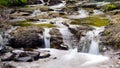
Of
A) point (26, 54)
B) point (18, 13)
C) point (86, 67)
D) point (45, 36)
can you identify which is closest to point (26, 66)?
point (26, 54)

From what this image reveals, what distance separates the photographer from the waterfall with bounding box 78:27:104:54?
2638cm

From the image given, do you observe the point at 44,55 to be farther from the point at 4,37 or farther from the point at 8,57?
the point at 4,37

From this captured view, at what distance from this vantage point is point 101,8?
43688mm

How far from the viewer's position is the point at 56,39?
28094mm

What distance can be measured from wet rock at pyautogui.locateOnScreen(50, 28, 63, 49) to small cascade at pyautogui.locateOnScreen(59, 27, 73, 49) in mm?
425

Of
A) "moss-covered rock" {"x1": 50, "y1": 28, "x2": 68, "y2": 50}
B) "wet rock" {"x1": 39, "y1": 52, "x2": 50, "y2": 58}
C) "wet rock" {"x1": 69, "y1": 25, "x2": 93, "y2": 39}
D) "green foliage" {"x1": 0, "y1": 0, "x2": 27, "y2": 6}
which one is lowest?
"wet rock" {"x1": 39, "y1": 52, "x2": 50, "y2": 58}

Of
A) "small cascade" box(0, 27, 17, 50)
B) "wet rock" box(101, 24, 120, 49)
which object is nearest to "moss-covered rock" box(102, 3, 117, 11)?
"wet rock" box(101, 24, 120, 49)

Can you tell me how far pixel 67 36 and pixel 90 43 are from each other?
2882 millimetres

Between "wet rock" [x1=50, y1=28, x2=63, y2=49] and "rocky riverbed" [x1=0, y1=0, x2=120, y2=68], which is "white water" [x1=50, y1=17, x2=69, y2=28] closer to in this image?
"rocky riverbed" [x1=0, y1=0, x2=120, y2=68]

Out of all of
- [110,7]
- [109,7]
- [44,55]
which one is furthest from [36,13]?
[44,55]

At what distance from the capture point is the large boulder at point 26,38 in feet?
90.4

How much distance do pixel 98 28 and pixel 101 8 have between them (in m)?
14.4

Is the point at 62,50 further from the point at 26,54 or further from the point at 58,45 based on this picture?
the point at 26,54

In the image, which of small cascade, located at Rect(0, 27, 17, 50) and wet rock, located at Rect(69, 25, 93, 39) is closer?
small cascade, located at Rect(0, 27, 17, 50)
